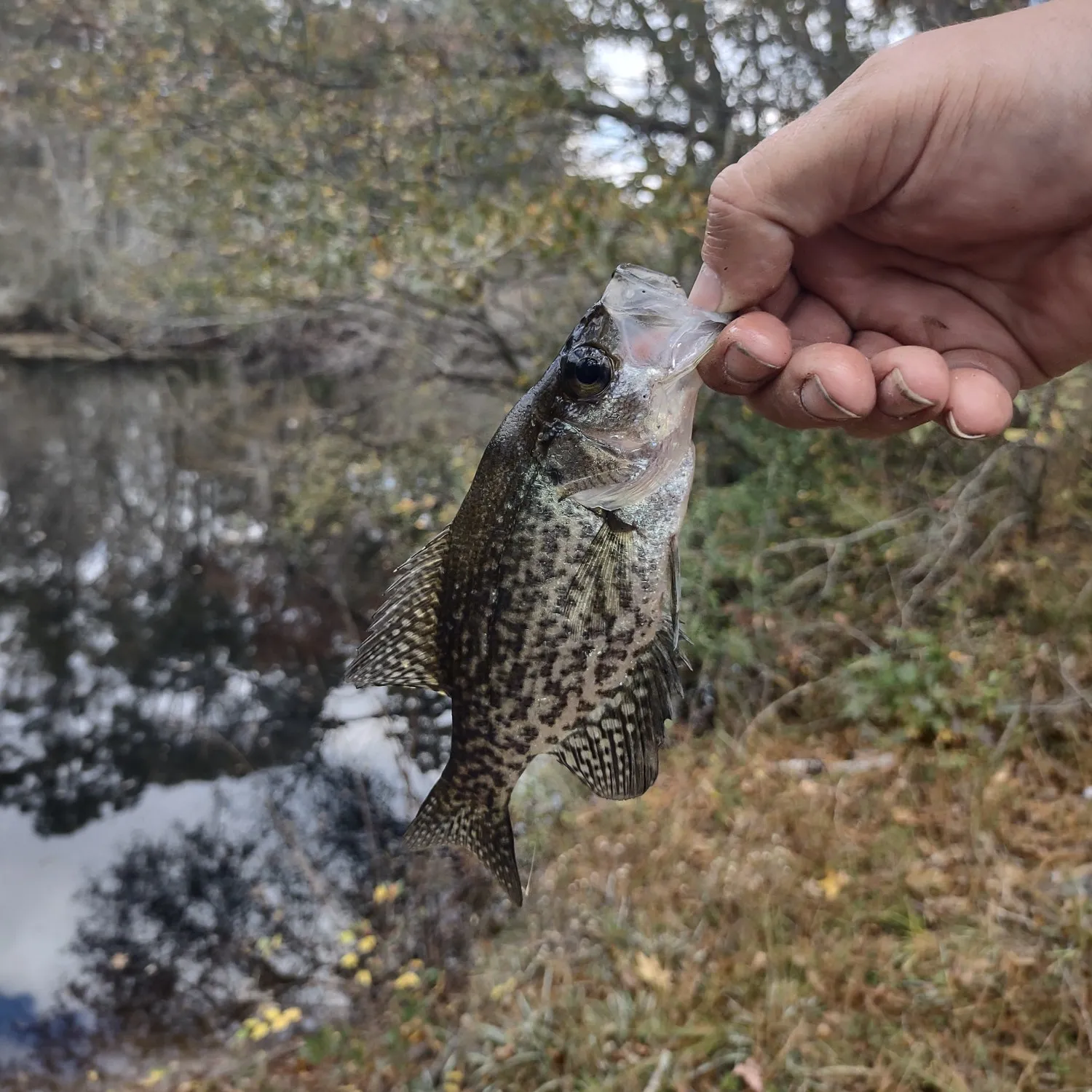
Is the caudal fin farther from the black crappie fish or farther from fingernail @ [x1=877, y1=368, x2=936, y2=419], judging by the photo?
fingernail @ [x1=877, y1=368, x2=936, y2=419]

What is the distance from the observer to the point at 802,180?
1999mm

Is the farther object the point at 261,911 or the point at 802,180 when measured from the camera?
the point at 261,911

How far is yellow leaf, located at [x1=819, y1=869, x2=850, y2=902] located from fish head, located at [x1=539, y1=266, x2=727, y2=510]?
3.35m

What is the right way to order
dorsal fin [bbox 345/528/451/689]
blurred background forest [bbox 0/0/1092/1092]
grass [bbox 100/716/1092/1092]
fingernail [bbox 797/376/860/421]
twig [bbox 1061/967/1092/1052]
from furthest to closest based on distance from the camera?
blurred background forest [bbox 0/0/1092/1092] < grass [bbox 100/716/1092/1092] < twig [bbox 1061/967/1092/1052] < dorsal fin [bbox 345/528/451/689] < fingernail [bbox 797/376/860/421]

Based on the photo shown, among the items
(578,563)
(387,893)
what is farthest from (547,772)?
(578,563)

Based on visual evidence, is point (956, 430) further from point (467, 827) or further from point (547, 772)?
point (547, 772)

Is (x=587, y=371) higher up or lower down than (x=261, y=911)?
higher up

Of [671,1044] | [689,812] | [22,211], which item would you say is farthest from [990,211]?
[22,211]

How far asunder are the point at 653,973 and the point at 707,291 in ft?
11.1

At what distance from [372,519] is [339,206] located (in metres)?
5.00

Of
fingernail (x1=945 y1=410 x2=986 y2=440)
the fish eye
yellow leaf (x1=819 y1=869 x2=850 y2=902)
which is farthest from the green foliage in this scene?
the fish eye

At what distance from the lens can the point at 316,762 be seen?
25.4ft

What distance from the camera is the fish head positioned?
1877 millimetres

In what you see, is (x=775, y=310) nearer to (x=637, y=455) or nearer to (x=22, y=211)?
(x=637, y=455)
